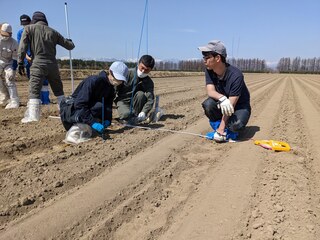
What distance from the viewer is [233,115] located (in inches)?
168

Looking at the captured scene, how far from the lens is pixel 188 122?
5.66m

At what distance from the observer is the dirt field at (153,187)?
2.12 m

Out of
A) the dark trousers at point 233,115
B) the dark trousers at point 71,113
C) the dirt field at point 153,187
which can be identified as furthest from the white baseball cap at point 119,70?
the dark trousers at point 233,115

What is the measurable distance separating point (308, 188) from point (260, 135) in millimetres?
2045

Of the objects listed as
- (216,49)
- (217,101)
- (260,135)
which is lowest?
(260,135)

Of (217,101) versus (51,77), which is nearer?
(217,101)

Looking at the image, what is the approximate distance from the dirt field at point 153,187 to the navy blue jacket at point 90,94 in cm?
40

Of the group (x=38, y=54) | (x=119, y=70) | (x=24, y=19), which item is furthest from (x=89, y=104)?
(x=24, y=19)

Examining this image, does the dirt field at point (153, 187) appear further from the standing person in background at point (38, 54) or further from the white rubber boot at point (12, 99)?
Answer: the white rubber boot at point (12, 99)

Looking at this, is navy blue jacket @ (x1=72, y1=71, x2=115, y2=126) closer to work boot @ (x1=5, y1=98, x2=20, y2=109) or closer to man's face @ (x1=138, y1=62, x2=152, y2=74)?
man's face @ (x1=138, y1=62, x2=152, y2=74)

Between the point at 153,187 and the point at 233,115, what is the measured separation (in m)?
1.98

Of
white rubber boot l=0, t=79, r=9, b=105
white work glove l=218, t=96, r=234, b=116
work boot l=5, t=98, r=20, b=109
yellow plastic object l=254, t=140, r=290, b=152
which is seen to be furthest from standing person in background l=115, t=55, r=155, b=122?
white rubber boot l=0, t=79, r=9, b=105

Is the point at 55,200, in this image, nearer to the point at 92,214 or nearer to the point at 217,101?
the point at 92,214

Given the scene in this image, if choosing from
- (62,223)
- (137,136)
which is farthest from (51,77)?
(62,223)
